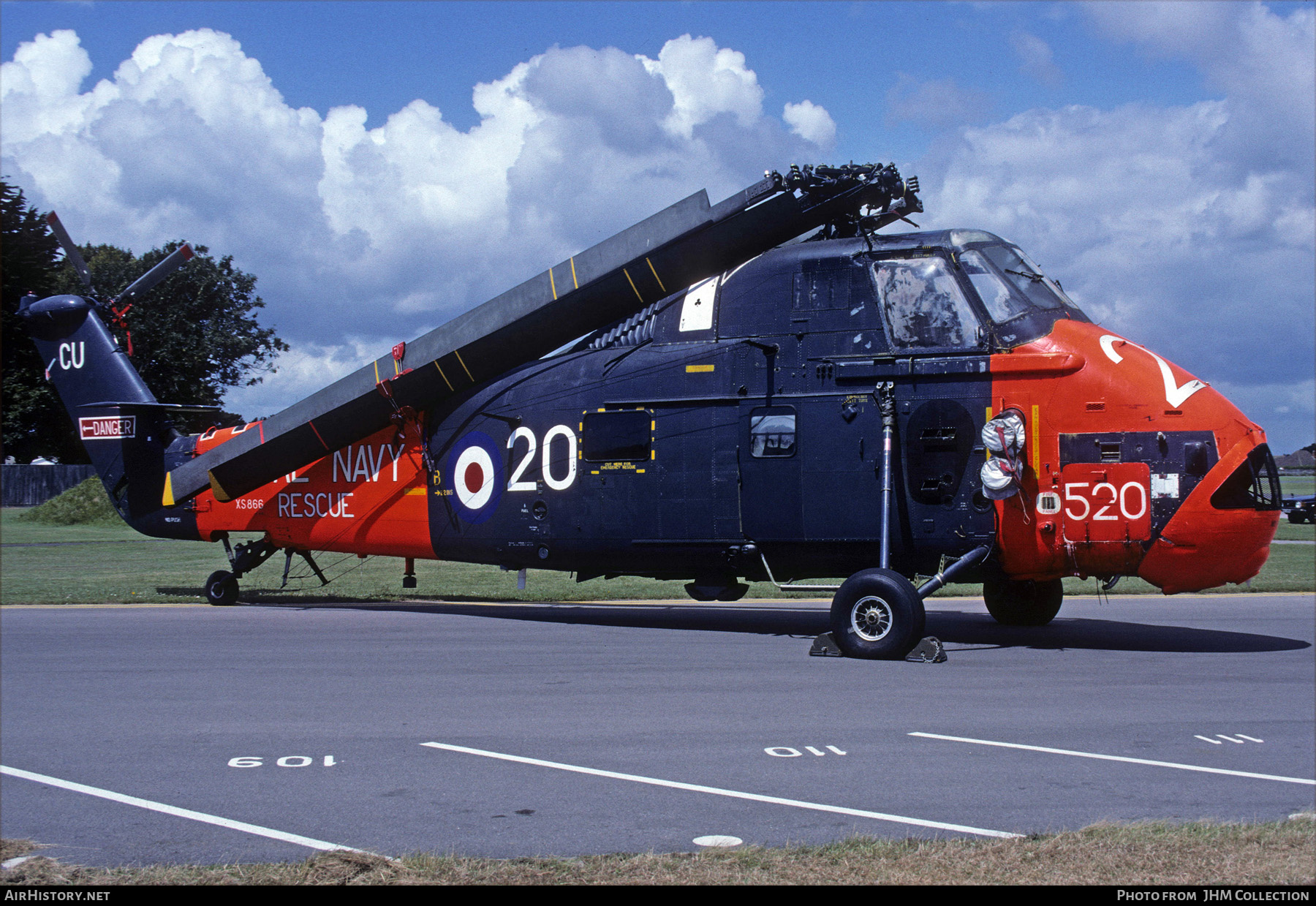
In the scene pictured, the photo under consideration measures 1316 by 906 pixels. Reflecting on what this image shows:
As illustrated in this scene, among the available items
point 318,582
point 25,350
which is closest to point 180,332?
point 25,350

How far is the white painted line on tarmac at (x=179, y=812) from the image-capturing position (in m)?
5.18

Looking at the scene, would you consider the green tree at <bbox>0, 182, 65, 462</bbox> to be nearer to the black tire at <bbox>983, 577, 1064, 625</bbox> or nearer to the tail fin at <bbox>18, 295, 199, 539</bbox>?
A: the tail fin at <bbox>18, 295, 199, 539</bbox>

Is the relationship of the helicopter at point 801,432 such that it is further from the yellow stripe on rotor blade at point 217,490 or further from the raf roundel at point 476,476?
the yellow stripe on rotor blade at point 217,490

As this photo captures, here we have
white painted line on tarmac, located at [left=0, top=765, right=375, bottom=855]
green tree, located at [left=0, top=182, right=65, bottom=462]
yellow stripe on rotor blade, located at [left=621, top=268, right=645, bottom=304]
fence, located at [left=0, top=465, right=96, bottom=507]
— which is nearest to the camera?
white painted line on tarmac, located at [left=0, top=765, right=375, bottom=855]

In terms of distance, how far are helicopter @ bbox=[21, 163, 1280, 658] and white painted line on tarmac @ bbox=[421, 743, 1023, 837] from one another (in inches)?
173

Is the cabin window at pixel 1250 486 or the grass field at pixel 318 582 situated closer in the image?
the cabin window at pixel 1250 486

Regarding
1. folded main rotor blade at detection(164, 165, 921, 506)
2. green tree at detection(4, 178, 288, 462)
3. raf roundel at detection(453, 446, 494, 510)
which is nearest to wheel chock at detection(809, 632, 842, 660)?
folded main rotor blade at detection(164, 165, 921, 506)

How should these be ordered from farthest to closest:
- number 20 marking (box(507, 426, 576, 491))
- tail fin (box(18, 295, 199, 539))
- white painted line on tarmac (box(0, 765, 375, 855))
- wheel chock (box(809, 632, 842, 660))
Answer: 1. tail fin (box(18, 295, 199, 539))
2. number 20 marking (box(507, 426, 576, 491))
3. wheel chock (box(809, 632, 842, 660))
4. white painted line on tarmac (box(0, 765, 375, 855))

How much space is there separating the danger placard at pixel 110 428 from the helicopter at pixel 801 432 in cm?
296

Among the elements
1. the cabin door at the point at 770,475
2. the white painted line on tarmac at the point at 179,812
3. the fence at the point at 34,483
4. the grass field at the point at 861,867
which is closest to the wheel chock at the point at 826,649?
the cabin door at the point at 770,475

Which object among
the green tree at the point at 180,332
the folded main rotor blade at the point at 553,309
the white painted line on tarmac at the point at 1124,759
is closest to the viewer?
the white painted line on tarmac at the point at 1124,759

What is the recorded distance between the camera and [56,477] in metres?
71.1

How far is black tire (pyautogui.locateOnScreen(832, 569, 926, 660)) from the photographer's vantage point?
10039 mm

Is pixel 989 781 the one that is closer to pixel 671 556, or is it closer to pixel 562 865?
pixel 562 865
